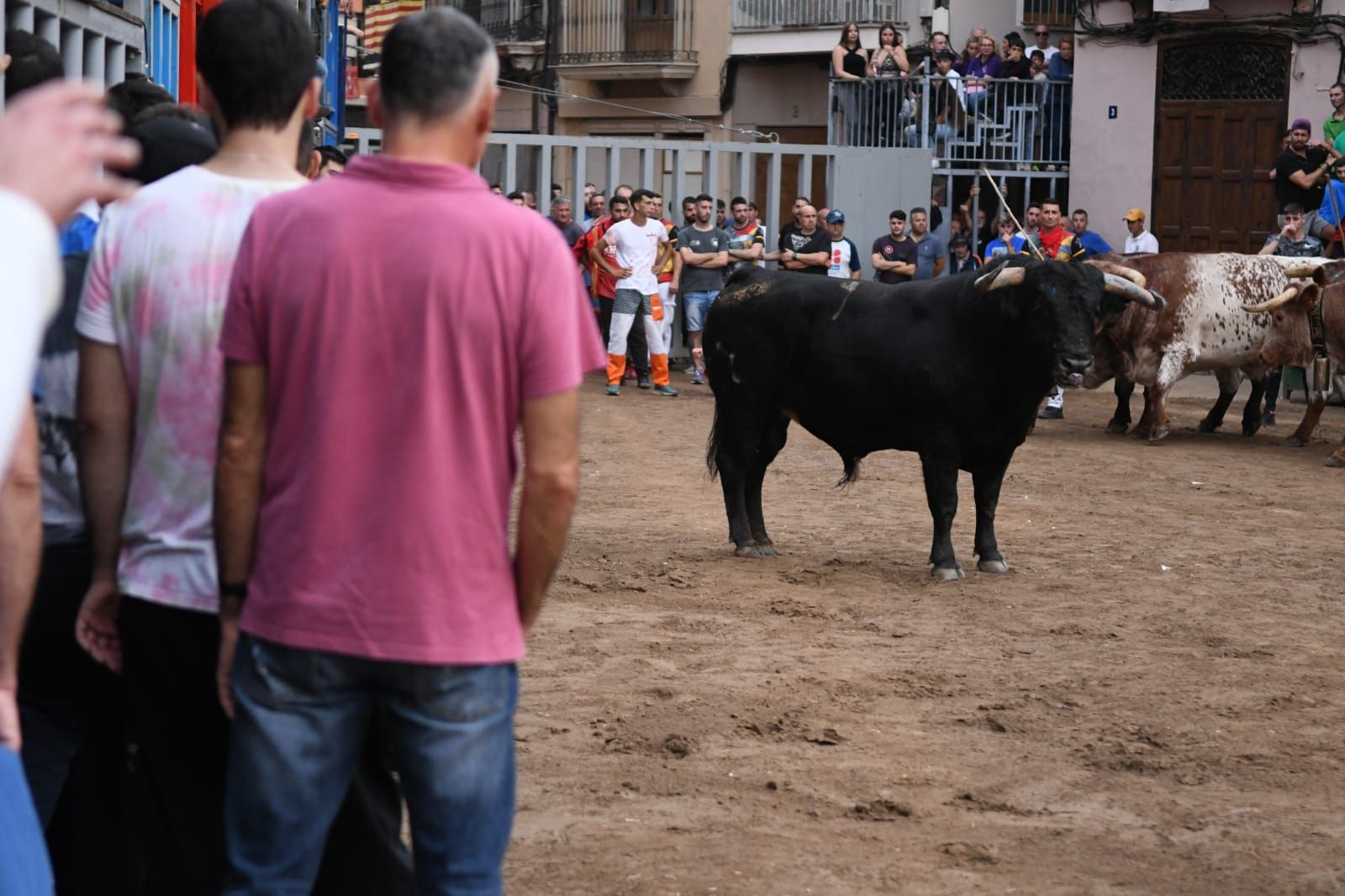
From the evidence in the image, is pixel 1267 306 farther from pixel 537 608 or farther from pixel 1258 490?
pixel 537 608

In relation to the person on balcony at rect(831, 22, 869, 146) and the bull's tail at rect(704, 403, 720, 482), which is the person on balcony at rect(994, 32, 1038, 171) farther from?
the bull's tail at rect(704, 403, 720, 482)

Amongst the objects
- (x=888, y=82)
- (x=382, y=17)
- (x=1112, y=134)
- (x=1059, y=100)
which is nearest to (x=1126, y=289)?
(x=382, y=17)

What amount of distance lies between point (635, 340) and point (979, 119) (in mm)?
8185

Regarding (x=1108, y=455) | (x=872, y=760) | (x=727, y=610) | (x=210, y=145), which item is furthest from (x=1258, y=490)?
(x=210, y=145)

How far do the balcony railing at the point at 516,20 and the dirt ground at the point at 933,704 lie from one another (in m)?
27.8

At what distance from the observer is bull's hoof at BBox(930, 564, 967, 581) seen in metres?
8.50

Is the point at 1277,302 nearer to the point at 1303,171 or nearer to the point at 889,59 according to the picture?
the point at 1303,171

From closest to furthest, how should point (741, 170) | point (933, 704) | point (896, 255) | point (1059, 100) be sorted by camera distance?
point (933, 704) → point (896, 255) → point (741, 170) → point (1059, 100)

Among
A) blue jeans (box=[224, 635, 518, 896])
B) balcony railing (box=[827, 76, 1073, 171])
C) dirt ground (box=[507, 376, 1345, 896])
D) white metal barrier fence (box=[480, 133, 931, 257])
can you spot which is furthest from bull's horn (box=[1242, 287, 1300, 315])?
blue jeans (box=[224, 635, 518, 896])

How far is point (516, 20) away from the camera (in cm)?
3775

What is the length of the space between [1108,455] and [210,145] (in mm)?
10872

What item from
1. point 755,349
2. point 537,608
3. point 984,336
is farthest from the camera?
point 755,349

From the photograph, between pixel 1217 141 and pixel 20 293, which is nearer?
pixel 20 293

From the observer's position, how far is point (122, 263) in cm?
298
